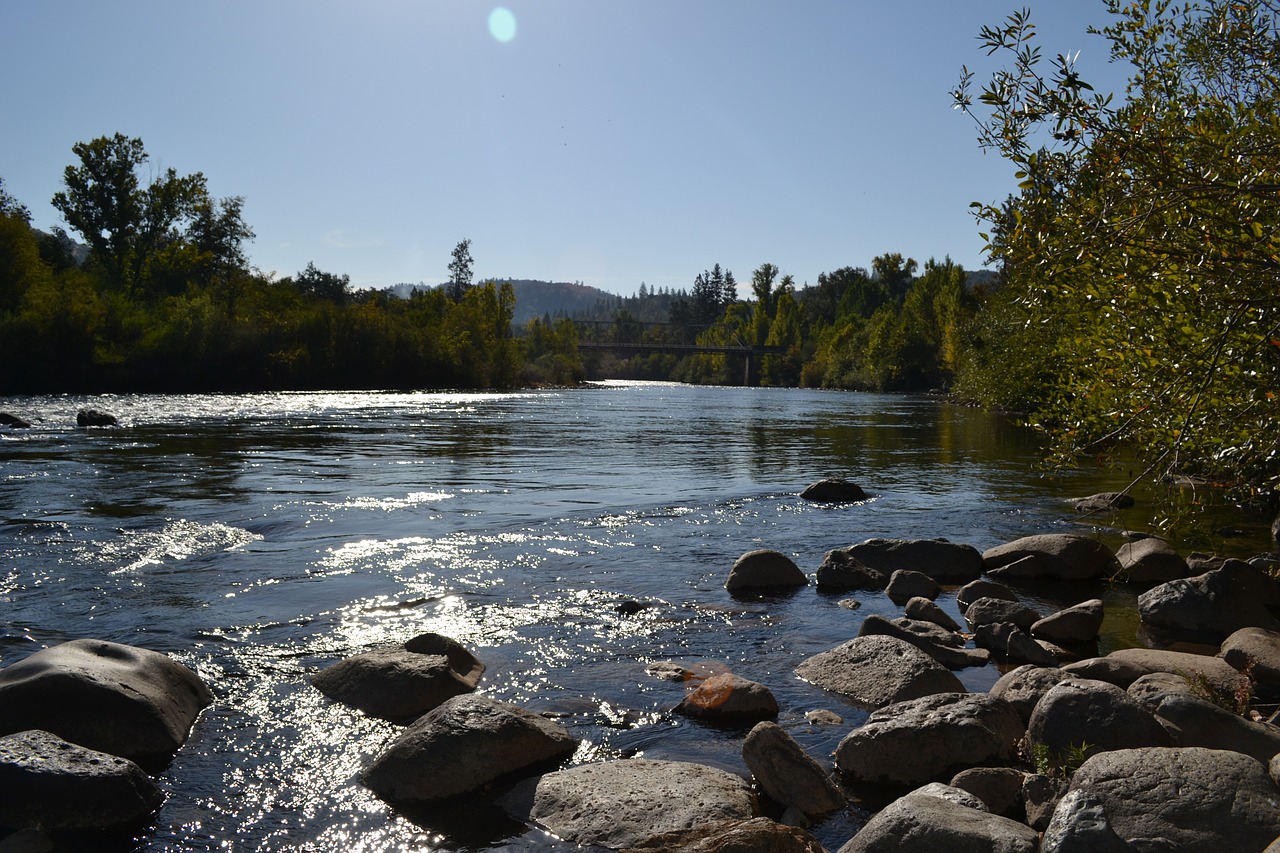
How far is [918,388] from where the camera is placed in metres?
117

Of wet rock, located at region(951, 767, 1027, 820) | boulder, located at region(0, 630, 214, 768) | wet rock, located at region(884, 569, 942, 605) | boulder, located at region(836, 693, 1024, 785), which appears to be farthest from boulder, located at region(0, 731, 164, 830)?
wet rock, located at region(884, 569, 942, 605)

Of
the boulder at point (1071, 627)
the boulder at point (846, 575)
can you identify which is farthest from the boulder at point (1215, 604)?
the boulder at point (846, 575)

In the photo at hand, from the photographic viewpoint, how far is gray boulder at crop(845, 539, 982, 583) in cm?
1575

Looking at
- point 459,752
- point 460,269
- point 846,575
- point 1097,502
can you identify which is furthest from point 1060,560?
point 460,269

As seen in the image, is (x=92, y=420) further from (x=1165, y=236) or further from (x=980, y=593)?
(x=1165, y=236)

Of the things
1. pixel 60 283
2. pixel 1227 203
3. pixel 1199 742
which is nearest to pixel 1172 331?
pixel 1227 203

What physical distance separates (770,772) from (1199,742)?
3.53 m

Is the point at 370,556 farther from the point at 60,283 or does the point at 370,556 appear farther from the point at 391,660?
the point at 60,283

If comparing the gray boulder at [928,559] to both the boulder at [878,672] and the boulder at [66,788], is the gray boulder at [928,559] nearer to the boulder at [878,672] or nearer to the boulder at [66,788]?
the boulder at [878,672]

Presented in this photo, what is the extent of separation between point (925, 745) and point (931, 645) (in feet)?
11.0

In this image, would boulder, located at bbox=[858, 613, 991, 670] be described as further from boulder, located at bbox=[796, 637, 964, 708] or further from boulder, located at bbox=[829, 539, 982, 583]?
boulder, located at bbox=[829, 539, 982, 583]

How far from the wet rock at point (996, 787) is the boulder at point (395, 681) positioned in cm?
503

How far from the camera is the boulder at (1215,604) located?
11922 mm

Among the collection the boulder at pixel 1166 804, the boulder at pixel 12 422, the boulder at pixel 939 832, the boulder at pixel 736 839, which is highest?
the boulder at pixel 12 422
